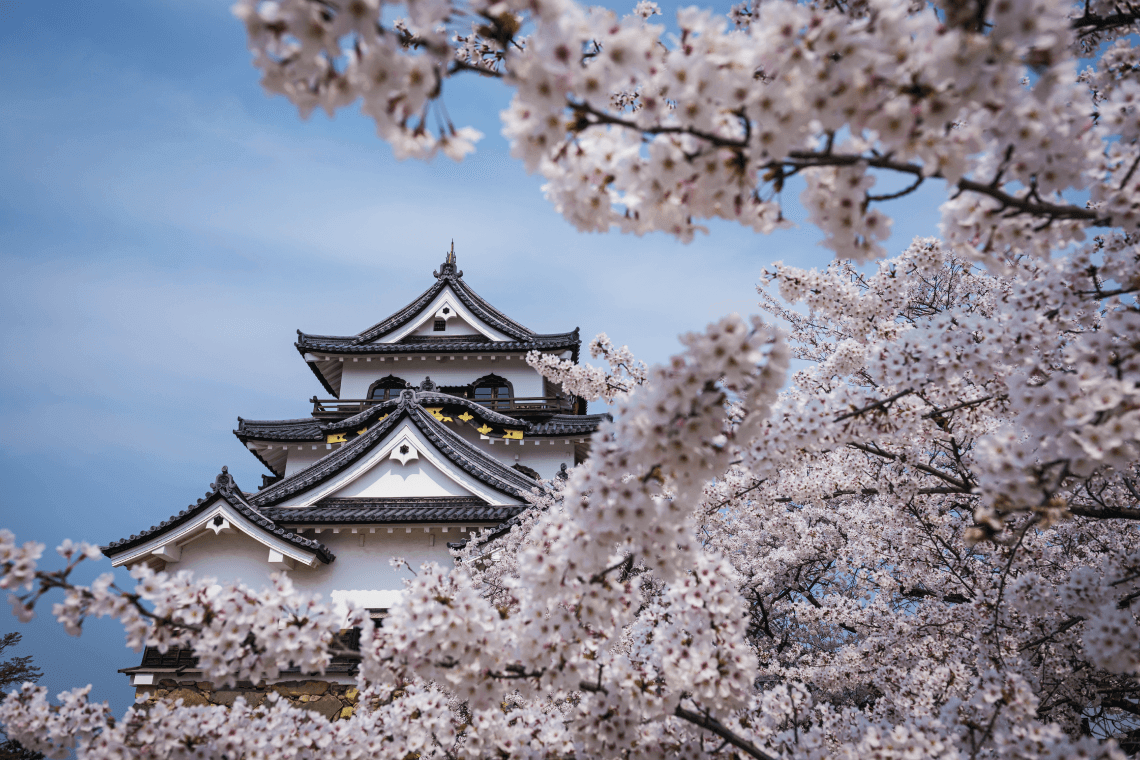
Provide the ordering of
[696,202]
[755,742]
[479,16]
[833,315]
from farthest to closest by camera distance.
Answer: [833,315] → [755,742] → [696,202] → [479,16]

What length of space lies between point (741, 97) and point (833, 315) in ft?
16.0

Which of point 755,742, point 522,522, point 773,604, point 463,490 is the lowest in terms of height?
point 755,742

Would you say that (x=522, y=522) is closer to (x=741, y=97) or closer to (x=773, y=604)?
(x=773, y=604)

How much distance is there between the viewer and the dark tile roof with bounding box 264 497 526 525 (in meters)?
11.7

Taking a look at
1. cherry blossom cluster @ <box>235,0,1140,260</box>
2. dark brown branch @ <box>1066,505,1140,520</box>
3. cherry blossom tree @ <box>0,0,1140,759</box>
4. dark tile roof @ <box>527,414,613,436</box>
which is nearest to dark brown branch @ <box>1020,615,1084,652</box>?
cherry blossom tree @ <box>0,0,1140,759</box>

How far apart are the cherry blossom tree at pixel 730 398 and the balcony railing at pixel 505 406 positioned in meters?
12.1

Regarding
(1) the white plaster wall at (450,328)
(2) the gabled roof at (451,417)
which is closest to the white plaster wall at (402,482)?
(2) the gabled roof at (451,417)

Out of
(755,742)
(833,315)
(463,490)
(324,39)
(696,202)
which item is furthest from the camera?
(463,490)

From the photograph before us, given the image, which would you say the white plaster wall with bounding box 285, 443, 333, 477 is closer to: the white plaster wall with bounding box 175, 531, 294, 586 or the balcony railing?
the balcony railing

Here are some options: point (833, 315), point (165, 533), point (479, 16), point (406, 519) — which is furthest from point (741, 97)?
point (165, 533)

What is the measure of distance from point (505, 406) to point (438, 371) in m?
2.78

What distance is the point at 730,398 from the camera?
383 centimetres

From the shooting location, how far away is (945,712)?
3984mm

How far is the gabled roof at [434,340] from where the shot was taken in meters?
17.9
